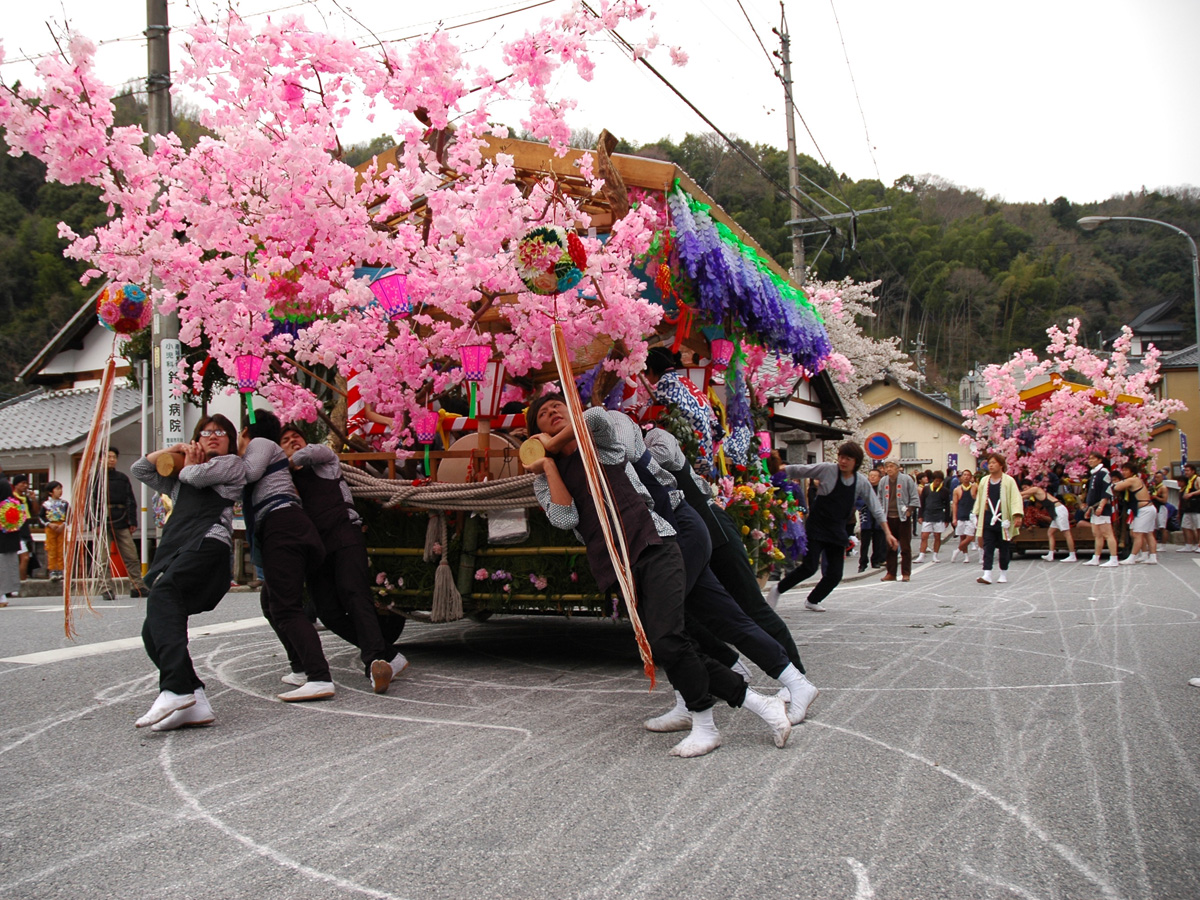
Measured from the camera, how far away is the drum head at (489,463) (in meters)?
6.51

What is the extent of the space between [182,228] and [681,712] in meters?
4.56

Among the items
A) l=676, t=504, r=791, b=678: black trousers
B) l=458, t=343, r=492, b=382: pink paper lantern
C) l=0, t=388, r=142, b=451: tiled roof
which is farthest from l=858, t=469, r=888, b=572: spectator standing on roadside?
l=0, t=388, r=142, b=451: tiled roof

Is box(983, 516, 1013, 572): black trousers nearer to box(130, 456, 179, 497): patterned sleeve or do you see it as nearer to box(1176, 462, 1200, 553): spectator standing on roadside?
box(1176, 462, 1200, 553): spectator standing on roadside

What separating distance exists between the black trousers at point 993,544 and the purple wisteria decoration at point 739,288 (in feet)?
21.4

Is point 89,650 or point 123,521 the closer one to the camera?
point 89,650

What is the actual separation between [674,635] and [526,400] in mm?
3752

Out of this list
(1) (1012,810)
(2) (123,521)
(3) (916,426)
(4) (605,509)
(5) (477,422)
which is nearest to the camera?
(1) (1012,810)

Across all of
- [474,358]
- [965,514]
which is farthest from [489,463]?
[965,514]

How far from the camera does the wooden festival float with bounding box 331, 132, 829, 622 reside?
603cm

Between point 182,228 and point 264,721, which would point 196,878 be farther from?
point 182,228

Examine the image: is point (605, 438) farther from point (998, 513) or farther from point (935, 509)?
point (935, 509)

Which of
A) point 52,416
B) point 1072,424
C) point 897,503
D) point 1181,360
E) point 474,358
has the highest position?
point 1181,360

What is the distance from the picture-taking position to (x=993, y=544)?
13477mm

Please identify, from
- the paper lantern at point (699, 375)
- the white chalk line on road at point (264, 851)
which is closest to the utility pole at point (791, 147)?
the paper lantern at point (699, 375)
